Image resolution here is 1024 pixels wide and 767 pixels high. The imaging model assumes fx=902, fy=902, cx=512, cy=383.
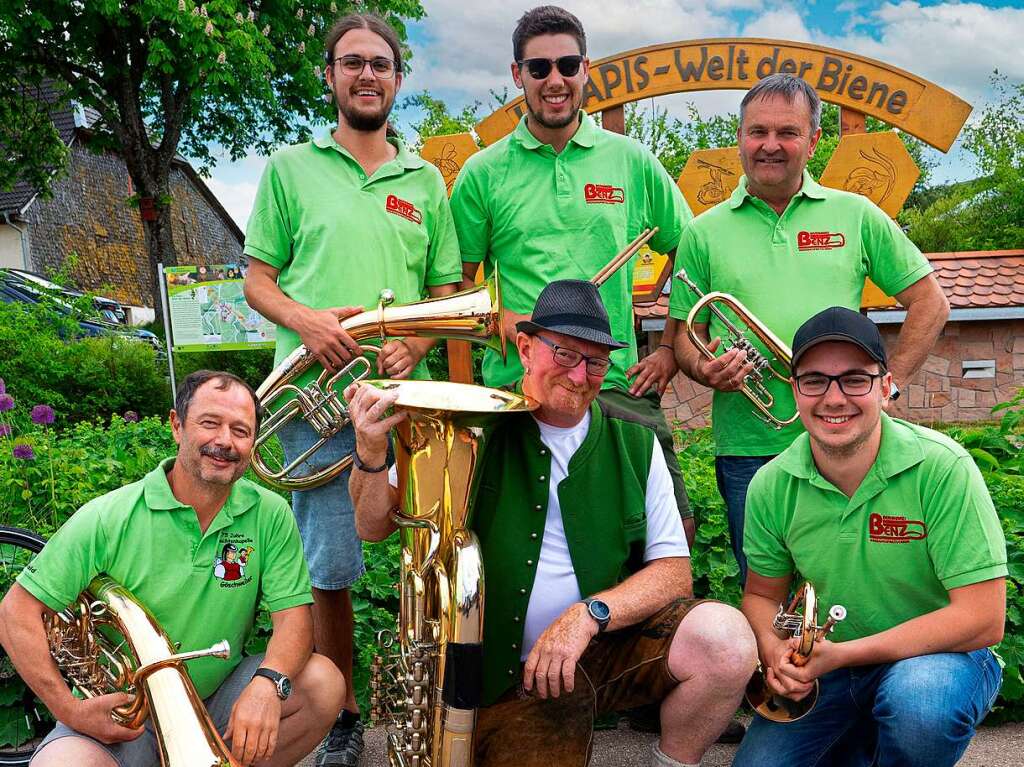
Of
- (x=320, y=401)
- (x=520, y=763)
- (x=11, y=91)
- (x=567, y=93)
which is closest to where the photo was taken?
(x=520, y=763)

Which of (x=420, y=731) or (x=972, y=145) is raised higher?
(x=972, y=145)

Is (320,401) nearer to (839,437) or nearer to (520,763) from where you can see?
(520,763)

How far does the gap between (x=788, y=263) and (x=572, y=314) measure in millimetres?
1034

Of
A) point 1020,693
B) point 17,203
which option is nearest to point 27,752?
point 1020,693

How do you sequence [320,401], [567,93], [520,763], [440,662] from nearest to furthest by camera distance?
[440,662]
[520,763]
[320,401]
[567,93]

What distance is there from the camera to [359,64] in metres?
3.08

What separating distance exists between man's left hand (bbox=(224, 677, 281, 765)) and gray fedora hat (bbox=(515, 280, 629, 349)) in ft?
4.00

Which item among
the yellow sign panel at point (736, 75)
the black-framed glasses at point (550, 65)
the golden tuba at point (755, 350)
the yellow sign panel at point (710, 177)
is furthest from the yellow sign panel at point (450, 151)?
the golden tuba at point (755, 350)

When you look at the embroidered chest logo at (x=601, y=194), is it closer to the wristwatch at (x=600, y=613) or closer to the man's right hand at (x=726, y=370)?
the man's right hand at (x=726, y=370)

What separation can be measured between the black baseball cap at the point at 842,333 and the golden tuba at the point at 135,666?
1.67 meters

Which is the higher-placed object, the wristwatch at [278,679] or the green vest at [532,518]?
the green vest at [532,518]

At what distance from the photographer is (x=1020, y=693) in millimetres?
3389

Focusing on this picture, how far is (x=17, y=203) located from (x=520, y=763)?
27848 mm

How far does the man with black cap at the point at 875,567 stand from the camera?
7.67 ft
